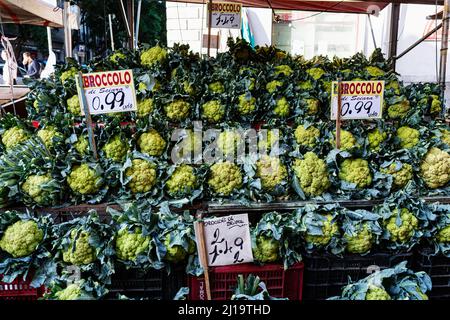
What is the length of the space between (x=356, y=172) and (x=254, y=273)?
106 cm

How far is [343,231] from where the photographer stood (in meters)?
2.23

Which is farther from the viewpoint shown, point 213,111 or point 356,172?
point 213,111

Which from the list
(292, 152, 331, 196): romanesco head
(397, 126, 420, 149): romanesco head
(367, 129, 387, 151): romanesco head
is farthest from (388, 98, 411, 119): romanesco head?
(292, 152, 331, 196): romanesco head

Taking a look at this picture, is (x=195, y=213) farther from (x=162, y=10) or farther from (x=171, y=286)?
(x=162, y=10)

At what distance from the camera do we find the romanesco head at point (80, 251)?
200 cm

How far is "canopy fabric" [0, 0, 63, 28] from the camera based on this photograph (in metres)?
4.85

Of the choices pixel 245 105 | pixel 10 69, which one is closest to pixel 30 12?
pixel 10 69

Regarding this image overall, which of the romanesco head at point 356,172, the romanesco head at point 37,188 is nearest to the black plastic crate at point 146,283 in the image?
the romanesco head at point 37,188

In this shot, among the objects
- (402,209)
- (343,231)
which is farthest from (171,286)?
(402,209)

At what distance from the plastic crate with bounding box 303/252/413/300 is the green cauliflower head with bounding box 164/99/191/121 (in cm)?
152

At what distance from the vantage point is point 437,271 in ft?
7.39

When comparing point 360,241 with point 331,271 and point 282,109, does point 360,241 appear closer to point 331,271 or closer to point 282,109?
A: point 331,271

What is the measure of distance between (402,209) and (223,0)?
619 cm
